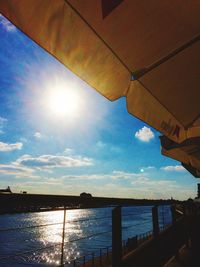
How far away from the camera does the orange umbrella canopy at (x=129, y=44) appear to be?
4.99 ft

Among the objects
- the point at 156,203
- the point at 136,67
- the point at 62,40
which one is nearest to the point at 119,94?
the point at 136,67

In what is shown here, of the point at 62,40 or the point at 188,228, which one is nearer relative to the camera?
the point at 62,40

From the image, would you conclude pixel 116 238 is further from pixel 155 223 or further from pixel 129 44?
pixel 129 44

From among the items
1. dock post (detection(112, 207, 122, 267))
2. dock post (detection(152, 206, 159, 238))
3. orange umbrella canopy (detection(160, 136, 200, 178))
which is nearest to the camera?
dock post (detection(112, 207, 122, 267))

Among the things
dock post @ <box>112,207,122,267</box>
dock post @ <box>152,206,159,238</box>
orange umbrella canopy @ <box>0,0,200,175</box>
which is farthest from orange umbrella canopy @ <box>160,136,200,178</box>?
dock post @ <box>112,207,122,267</box>

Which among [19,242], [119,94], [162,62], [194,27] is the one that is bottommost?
[19,242]

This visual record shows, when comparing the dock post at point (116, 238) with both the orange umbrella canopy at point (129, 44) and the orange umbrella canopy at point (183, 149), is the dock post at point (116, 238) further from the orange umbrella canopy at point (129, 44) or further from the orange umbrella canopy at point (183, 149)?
the orange umbrella canopy at point (183, 149)

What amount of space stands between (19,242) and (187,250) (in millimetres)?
94770

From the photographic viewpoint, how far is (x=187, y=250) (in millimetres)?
5078

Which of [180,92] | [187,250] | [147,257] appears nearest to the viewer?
[147,257]

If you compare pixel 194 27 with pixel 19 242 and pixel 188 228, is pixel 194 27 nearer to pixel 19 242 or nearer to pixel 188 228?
pixel 188 228

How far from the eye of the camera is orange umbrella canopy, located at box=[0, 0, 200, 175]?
1.52m

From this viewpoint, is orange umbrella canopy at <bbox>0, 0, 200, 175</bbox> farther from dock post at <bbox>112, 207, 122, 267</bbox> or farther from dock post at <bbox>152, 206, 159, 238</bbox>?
dock post at <bbox>152, 206, 159, 238</bbox>

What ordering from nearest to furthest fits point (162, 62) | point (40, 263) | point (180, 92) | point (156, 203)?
point (162, 62)
point (180, 92)
point (156, 203)
point (40, 263)
